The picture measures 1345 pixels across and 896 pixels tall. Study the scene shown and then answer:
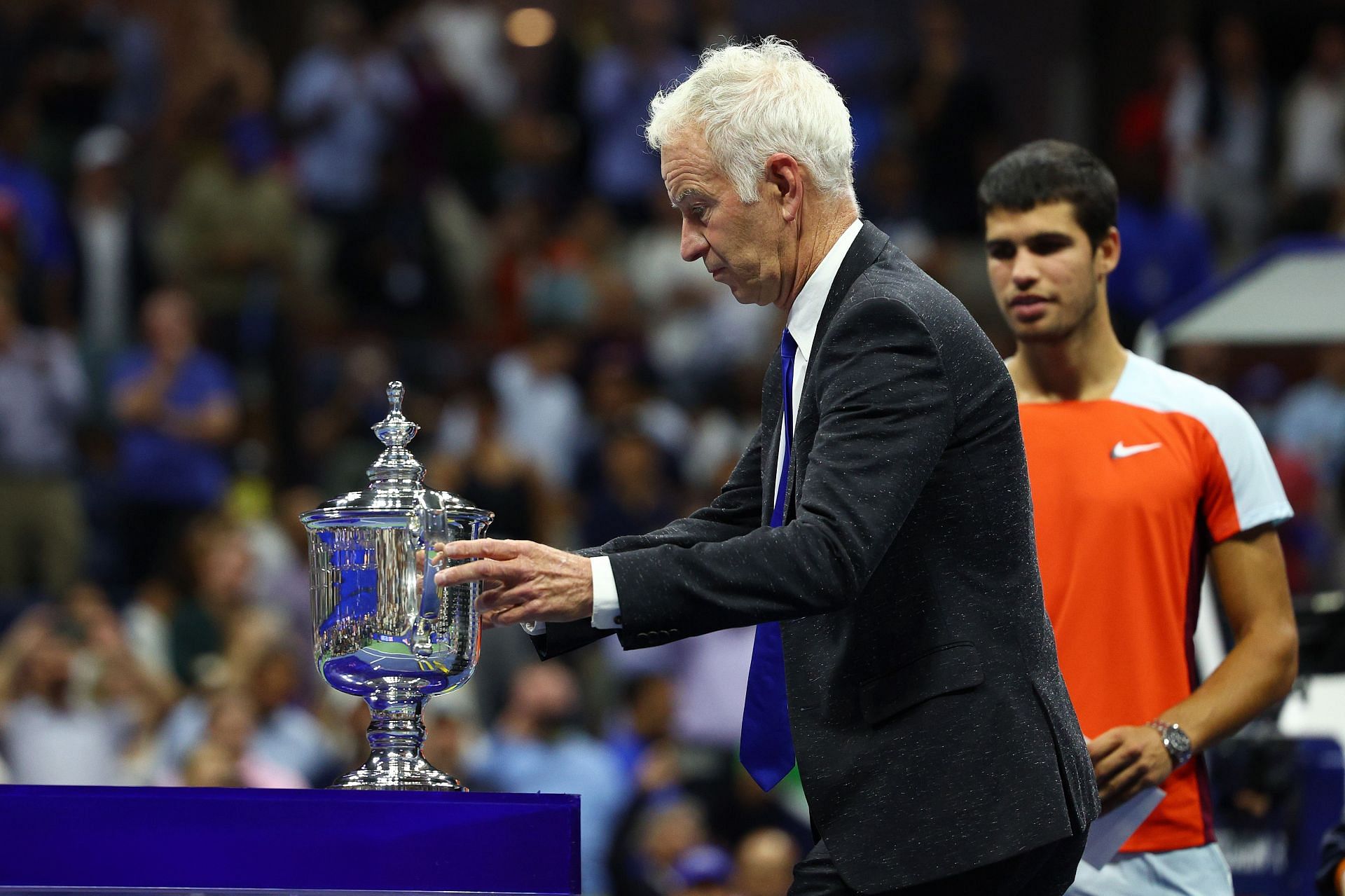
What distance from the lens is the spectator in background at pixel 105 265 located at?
29.0 feet

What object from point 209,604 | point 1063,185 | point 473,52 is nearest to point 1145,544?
point 1063,185

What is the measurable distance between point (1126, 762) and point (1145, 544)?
0.38 metres

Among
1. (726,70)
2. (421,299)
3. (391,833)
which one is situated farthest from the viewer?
(421,299)

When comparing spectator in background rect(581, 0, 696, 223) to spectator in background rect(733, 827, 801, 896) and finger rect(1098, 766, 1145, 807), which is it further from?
finger rect(1098, 766, 1145, 807)

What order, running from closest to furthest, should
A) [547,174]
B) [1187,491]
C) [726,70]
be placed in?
[726,70] < [1187,491] < [547,174]

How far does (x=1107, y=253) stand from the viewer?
3.25 metres

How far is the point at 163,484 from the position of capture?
8242mm

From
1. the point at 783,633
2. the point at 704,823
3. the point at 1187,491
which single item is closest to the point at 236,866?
the point at 783,633

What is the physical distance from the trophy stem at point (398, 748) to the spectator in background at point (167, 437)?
572 centimetres

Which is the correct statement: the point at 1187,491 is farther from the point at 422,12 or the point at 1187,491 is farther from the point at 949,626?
the point at 422,12

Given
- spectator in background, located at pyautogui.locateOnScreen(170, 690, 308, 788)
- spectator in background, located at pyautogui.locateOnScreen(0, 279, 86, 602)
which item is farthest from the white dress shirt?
spectator in background, located at pyautogui.locateOnScreen(0, 279, 86, 602)

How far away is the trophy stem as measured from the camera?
2543 mm

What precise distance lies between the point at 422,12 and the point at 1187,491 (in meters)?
8.53

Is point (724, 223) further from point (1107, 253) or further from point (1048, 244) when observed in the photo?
point (1107, 253)
